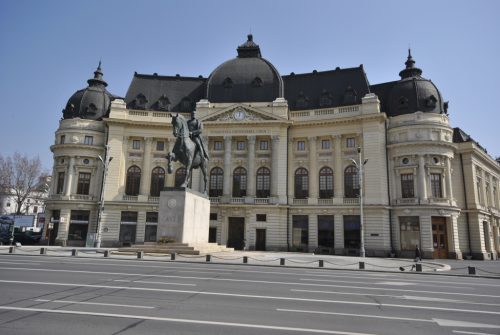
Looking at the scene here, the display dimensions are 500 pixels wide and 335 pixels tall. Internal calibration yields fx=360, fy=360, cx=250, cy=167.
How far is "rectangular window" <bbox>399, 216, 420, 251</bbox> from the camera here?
44.4 metres

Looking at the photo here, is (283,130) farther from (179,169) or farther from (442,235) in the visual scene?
(442,235)

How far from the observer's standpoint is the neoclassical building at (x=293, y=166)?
150 feet

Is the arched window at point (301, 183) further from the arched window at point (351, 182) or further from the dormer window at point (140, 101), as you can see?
the dormer window at point (140, 101)

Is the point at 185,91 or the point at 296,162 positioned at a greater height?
the point at 185,91

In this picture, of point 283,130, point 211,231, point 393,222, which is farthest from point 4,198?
point 393,222

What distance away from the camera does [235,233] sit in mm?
49844

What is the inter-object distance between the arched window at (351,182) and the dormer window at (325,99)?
10.1m

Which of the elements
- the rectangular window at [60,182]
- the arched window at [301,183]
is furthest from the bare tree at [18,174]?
the arched window at [301,183]

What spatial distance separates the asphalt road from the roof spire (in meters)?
45.2

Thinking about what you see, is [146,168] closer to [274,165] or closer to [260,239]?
[274,165]

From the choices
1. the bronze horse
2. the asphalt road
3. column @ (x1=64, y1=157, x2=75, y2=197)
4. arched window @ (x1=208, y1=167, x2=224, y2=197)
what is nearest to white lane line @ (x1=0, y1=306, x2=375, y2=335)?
the asphalt road

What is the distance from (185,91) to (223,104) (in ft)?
30.3

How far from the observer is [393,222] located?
46.0 m

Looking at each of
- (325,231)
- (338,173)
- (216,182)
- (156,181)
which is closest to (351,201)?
(338,173)
